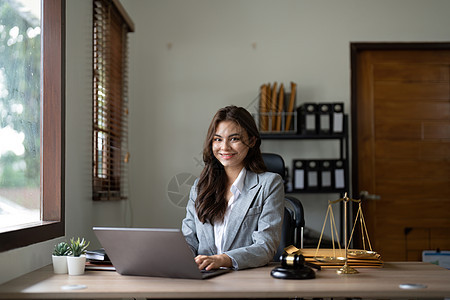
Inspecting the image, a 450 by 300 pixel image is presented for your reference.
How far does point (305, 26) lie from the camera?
13.2ft

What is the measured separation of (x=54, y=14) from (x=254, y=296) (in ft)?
4.98

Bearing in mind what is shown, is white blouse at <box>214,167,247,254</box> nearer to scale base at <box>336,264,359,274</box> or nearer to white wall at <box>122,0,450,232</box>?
scale base at <box>336,264,359,274</box>

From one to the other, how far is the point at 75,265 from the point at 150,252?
0.99ft

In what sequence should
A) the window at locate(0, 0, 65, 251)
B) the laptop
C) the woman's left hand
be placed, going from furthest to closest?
the window at locate(0, 0, 65, 251), the woman's left hand, the laptop

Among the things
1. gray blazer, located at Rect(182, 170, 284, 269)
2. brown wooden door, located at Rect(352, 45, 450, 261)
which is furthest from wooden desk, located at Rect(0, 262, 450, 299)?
brown wooden door, located at Rect(352, 45, 450, 261)

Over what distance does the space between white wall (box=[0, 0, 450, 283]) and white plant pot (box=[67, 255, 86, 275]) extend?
2.12m

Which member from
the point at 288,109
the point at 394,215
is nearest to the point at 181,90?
the point at 288,109

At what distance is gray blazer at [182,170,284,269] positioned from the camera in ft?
6.52

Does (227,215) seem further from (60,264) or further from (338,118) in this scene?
(338,118)

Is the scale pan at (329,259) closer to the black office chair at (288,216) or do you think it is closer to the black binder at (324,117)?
the black office chair at (288,216)

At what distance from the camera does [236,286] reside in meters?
1.52

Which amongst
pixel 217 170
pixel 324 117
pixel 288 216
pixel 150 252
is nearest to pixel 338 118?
pixel 324 117

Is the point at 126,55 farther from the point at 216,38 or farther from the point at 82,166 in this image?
the point at 82,166

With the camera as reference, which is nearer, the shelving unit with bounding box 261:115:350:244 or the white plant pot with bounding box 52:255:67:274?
the white plant pot with bounding box 52:255:67:274
